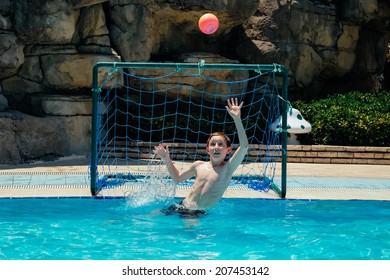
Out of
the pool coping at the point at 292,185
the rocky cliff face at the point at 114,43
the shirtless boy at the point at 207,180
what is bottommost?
the pool coping at the point at 292,185

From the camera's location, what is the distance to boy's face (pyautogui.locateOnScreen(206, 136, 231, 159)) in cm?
773

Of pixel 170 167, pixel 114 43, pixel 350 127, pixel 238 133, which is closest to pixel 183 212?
pixel 170 167

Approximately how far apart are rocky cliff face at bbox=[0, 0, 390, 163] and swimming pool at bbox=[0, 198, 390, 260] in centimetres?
503

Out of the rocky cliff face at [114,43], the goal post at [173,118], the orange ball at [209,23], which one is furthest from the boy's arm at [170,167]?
the rocky cliff face at [114,43]

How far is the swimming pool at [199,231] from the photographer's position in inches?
263

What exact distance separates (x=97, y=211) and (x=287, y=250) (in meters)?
3.09

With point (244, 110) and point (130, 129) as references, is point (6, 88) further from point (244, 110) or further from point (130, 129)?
point (244, 110)

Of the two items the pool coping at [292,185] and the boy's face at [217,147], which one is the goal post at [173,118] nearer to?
the pool coping at [292,185]

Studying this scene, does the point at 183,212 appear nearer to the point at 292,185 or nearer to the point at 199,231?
the point at 199,231

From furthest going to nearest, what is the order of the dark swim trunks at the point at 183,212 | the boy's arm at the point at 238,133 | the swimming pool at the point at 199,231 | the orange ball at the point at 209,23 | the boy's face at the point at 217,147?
1. the orange ball at the point at 209,23
2. the dark swim trunks at the point at 183,212
3. the boy's face at the point at 217,147
4. the boy's arm at the point at 238,133
5. the swimming pool at the point at 199,231

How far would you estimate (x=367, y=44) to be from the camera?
64.7 ft

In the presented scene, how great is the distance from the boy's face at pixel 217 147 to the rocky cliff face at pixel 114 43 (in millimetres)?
6696

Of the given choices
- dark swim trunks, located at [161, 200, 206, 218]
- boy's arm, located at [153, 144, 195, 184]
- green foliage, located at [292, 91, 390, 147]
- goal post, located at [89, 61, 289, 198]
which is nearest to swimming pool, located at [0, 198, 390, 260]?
dark swim trunks, located at [161, 200, 206, 218]
